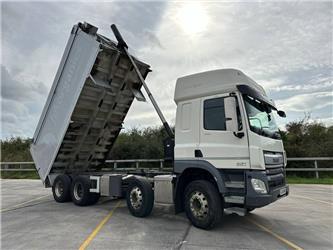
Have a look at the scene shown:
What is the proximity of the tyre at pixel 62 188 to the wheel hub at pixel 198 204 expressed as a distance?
4318 millimetres

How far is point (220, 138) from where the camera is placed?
190 inches

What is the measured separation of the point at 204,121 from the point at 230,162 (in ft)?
3.17

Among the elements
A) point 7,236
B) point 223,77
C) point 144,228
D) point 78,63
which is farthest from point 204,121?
point 7,236

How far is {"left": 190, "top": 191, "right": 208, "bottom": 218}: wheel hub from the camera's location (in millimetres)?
4805

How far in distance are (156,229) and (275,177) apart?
247 centimetres

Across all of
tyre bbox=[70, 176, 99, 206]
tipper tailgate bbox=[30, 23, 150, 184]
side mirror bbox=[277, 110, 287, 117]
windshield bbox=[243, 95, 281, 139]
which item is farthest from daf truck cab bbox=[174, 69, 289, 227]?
tyre bbox=[70, 176, 99, 206]

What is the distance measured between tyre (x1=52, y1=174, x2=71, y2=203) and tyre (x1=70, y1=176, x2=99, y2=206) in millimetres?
218

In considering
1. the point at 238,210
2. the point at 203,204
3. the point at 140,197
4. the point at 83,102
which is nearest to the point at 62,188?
the point at 83,102

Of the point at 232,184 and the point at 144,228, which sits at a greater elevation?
the point at 232,184

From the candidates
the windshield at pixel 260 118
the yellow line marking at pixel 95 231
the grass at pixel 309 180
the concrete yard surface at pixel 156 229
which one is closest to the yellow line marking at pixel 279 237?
the concrete yard surface at pixel 156 229

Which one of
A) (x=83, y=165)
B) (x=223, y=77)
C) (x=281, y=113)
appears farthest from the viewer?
(x=83, y=165)

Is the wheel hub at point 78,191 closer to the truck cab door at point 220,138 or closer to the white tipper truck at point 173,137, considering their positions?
the white tipper truck at point 173,137

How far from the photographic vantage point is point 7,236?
4691mm

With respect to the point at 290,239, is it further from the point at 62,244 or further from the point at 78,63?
the point at 78,63
